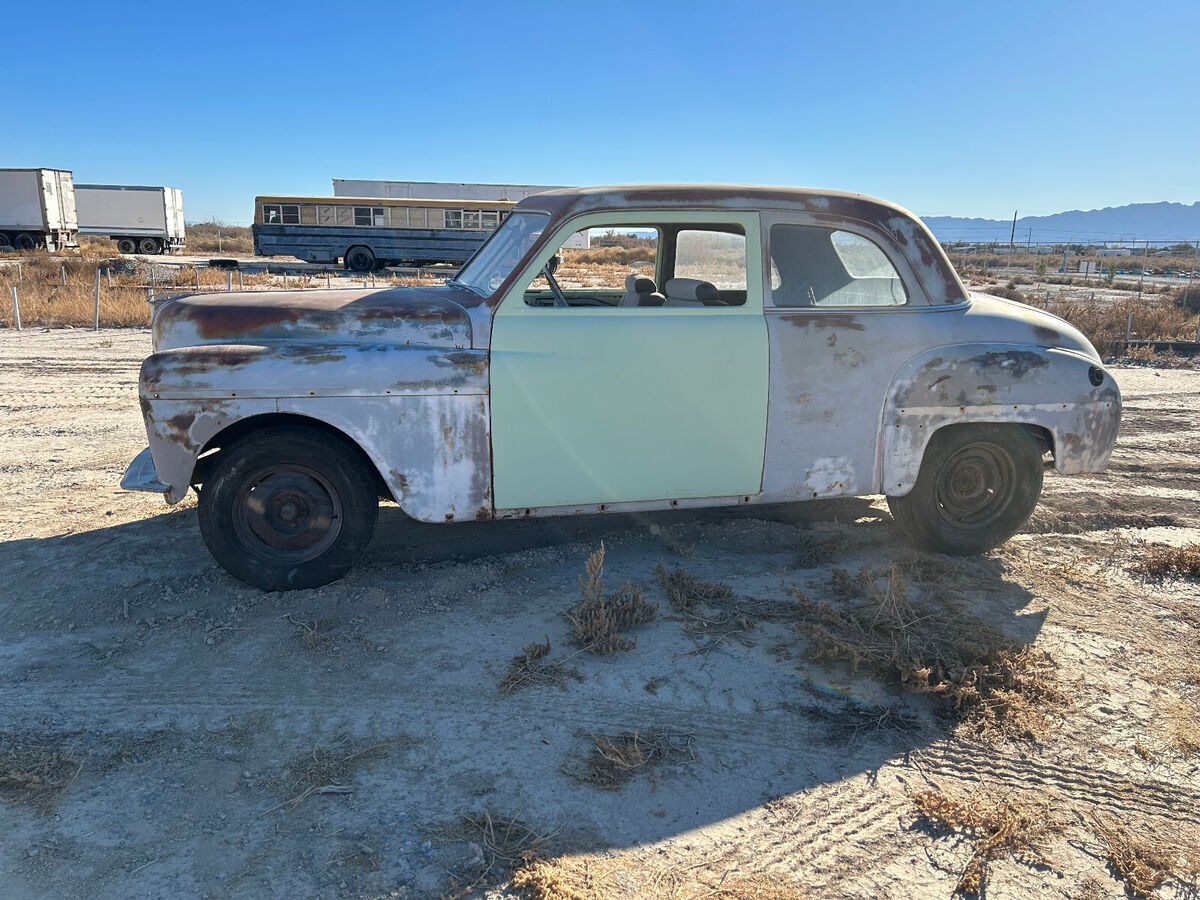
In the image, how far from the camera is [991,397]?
4688 mm

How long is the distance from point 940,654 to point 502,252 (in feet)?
9.78

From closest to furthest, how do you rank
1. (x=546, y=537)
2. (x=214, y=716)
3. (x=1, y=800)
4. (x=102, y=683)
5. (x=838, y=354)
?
(x=1, y=800)
(x=214, y=716)
(x=102, y=683)
(x=838, y=354)
(x=546, y=537)

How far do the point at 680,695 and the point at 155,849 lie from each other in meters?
1.94

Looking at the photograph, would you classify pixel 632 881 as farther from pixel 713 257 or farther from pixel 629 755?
pixel 713 257

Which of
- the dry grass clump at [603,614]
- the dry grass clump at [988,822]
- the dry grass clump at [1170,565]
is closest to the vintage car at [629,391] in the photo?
the dry grass clump at [603,614]

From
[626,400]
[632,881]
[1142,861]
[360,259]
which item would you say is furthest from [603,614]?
[360,259]

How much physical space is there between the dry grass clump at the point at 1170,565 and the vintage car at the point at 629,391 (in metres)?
0.63

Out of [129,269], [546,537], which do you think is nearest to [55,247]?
[129,269]

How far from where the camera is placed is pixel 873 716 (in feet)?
11.3

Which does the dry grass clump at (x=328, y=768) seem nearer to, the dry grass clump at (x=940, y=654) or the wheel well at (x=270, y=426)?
the wheel well at (x=270, y=426)

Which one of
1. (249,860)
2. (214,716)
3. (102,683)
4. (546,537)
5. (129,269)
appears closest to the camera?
(249,860)

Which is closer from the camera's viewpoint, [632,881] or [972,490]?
[632,881]

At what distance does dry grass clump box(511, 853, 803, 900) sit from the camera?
248cm

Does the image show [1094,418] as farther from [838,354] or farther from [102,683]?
[102,683]
